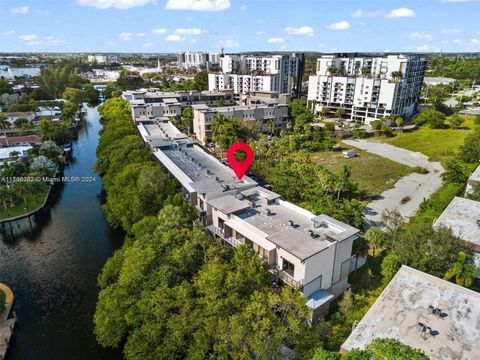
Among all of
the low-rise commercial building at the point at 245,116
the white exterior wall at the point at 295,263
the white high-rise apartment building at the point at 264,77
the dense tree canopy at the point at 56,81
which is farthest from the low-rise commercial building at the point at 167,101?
the dense tree canopy at the point at 56,81

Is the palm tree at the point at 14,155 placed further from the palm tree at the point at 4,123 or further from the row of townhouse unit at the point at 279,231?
the row of townhouse unit at the point at 279,231

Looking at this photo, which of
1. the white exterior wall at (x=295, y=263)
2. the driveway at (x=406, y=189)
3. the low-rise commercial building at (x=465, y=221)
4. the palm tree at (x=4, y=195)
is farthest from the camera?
the palm tree at (x=4, y=195)

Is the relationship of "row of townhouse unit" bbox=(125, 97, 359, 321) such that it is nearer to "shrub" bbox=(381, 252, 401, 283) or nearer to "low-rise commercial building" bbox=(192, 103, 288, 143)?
"shrub" bbox=(381, 252, 401, 283)

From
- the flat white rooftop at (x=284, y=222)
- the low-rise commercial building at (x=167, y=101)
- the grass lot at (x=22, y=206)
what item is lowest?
the grass lot at (x=22, y=206)

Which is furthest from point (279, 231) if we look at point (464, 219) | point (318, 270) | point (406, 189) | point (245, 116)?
point (245, 116)

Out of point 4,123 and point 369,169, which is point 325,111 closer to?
point 369,169

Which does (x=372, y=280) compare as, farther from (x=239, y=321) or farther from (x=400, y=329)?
(x=239, y=321)

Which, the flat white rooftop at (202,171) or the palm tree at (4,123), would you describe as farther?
the palm tree at (4,123)
